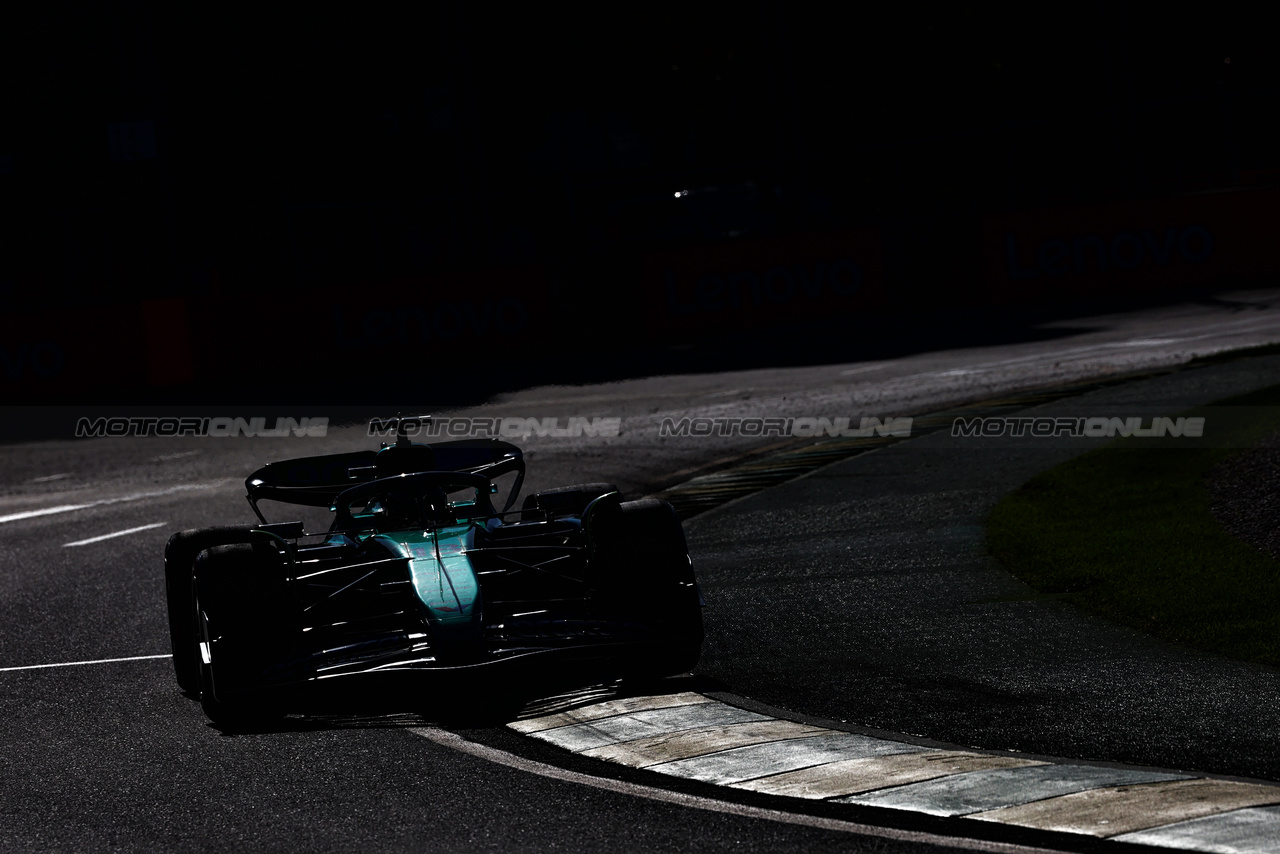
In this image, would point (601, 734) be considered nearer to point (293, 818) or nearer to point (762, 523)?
point (293, 818)

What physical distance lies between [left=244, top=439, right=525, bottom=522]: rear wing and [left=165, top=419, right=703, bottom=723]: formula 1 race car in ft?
0.05

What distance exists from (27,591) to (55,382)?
527 inches

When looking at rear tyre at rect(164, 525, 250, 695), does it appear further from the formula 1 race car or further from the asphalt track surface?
the asphalt track surface

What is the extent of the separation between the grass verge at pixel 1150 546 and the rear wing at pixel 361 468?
3.35m

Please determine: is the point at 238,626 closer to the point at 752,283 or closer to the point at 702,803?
the point at 702,803

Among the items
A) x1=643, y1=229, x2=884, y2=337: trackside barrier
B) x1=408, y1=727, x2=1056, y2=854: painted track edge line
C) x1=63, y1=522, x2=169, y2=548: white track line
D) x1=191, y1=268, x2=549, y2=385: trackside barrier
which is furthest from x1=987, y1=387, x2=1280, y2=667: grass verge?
x1=191, y1=268, x2=549, y2=385: trackside barrier

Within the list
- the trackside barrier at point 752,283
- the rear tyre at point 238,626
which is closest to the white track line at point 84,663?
the rear tyre at point 238,626

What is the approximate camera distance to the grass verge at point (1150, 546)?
27.4 feet

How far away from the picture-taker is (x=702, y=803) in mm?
5828

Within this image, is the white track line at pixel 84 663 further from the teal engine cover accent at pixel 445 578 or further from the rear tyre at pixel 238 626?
the teal engine cover accent at pixel 445 578

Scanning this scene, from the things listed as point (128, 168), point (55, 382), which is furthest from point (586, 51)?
point (55, 382)

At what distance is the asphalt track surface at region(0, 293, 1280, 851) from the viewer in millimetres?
5766

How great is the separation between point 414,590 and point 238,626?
84 centimetres

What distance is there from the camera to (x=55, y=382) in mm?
24500
